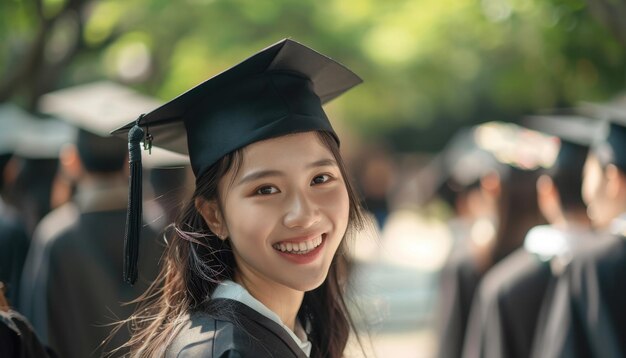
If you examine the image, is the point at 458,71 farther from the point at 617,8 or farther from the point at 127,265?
the point at 127,265

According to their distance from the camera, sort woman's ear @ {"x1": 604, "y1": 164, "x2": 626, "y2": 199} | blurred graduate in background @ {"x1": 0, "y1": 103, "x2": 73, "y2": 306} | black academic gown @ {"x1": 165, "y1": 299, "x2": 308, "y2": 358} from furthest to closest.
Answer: blurred graduate in background @ {"x1": 0, "y1": 103, "x2": 73, "y2": 306} < woman's ear @ {"x1": 604, "y1": 164, "x2": 626, "y2": 199} < black academic gown @ {"x1": 165, "y1": 299, "x2": 308, "y2": 358}

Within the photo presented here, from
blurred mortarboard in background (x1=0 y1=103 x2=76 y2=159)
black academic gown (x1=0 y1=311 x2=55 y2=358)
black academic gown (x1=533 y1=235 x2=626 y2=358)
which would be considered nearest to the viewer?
black academic gown (x1=0 y1=311 x2=55 y2=358)

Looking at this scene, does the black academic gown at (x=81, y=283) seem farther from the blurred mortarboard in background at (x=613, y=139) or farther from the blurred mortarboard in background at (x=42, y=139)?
the blurred mortarboard in background at (x=42, y=139)

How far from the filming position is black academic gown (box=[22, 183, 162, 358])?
15.0ft

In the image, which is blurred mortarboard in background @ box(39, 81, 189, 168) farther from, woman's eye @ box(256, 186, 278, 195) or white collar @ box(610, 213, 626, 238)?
woman's eye @ box(256, 186, 278, 195)

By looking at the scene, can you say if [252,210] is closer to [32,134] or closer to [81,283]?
[81,283]

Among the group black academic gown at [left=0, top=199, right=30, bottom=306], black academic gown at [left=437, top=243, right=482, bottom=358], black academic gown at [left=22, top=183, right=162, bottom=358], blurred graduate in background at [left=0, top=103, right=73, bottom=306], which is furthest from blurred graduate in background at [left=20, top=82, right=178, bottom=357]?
black academic gown at [left=437, top=243, right=482, bottom=358]

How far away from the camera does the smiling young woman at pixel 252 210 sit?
2.26 metres

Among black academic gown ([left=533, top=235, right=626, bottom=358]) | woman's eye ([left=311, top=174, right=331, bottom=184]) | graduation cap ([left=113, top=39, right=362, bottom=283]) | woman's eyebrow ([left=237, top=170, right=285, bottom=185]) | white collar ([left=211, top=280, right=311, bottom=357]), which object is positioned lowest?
black academic gown ([left=533, top=235, right=626, bottom=358])

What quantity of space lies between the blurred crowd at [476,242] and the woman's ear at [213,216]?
0.42 meters

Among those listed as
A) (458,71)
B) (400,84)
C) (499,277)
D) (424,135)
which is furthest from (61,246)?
(424,135)

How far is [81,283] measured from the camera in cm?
461

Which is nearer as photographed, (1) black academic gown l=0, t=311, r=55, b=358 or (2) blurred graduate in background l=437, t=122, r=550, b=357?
(1) black academic gown l=0, t=311, r=55, b=358

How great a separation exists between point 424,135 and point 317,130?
23.3m
